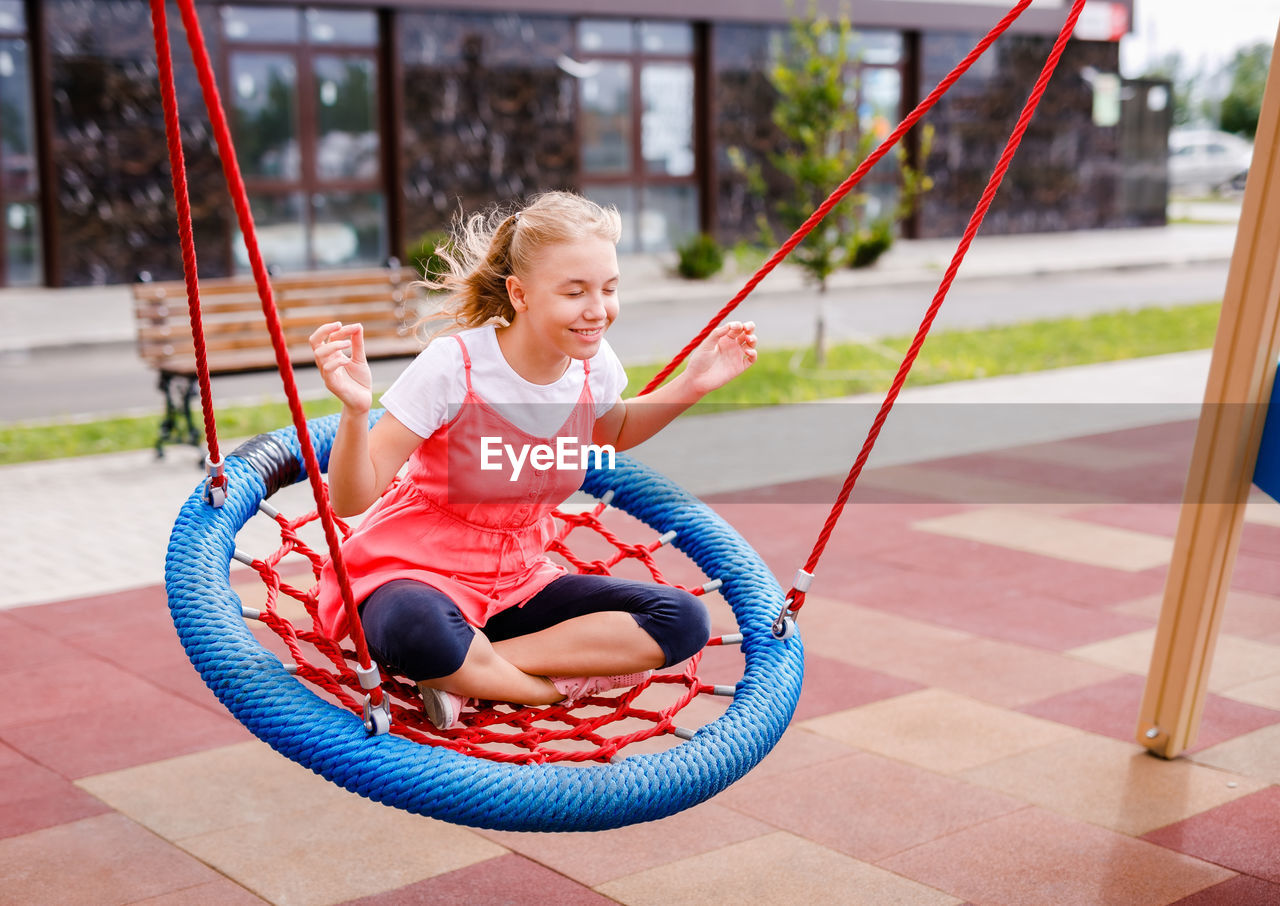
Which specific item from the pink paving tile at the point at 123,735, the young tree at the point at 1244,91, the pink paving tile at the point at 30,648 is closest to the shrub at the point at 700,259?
the pink paving tile at the point at 30,648

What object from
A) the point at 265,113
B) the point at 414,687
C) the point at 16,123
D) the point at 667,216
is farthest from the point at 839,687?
the point at 667,216

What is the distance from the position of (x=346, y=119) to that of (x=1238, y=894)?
53.7ft

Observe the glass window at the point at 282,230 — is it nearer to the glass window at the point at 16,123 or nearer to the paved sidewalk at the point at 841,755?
the glass window at the point at 16,123

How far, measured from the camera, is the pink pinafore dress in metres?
2.70

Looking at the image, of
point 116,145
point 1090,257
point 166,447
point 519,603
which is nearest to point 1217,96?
point 1090,257

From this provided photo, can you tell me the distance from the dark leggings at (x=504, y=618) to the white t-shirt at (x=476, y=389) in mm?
296

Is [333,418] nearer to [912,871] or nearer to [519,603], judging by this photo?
[519,603]

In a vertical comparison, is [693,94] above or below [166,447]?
above

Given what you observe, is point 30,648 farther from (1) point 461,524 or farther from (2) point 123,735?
(1) point 461,524

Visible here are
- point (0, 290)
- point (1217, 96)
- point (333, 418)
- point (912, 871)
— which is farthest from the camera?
point (1217, 96)

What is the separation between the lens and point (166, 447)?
7883mm

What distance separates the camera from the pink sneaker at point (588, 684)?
2.71 metres

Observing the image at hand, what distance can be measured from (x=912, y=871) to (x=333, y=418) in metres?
1.58

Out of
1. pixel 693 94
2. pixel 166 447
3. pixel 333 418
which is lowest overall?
pixel 166 447
